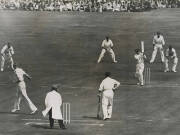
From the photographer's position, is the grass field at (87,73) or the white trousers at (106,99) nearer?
the grass field at (87,73)

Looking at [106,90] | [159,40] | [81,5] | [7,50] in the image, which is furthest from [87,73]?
[81,5]

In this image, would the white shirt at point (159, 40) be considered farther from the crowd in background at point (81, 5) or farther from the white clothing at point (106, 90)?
the crowd in background at point (81, 5)

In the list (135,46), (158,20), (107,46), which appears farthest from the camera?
(158,20)

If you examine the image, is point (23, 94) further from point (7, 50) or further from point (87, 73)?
point (7, 50)

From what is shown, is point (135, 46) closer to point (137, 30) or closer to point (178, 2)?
point (137, 30)

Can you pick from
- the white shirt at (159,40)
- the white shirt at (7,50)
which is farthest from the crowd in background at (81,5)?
the white shirt at (7,50)

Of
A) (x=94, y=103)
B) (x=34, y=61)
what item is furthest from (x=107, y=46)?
(x=94, y=103)
